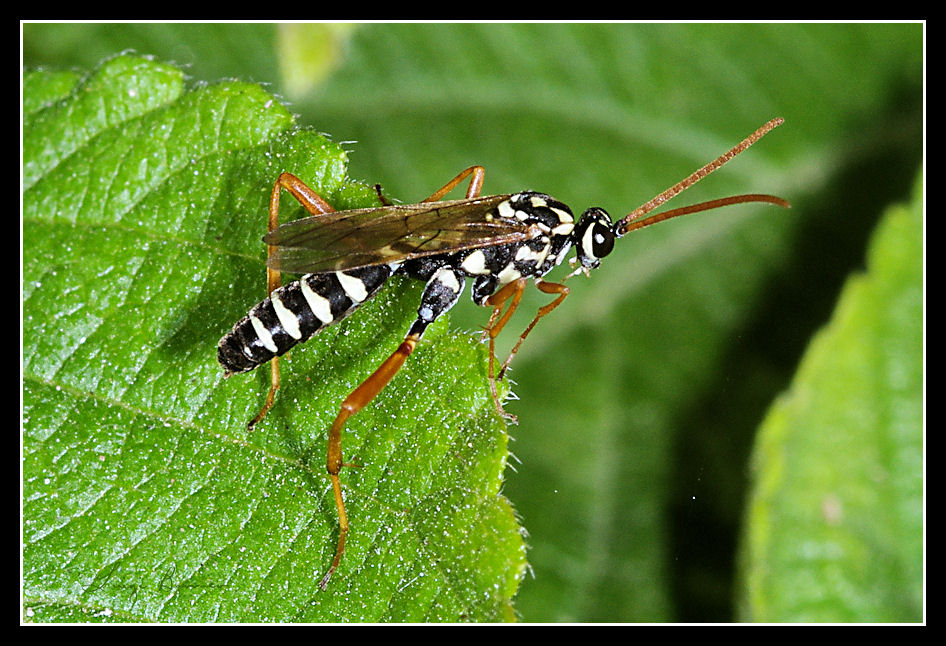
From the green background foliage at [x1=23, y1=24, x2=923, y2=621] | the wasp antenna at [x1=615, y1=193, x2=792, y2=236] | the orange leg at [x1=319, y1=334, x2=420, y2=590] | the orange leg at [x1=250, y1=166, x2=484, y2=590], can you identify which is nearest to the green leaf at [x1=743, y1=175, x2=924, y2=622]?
the green background foliage at [x1=23, y1=24, x2=923, y2=621]

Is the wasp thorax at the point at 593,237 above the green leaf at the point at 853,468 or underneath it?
above

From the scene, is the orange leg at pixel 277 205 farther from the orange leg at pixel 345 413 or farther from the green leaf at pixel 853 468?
the green leaf at pixel 853 468

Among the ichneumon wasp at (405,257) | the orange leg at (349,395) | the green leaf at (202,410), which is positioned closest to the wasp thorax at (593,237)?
the ichneumon wasp at (405,257)

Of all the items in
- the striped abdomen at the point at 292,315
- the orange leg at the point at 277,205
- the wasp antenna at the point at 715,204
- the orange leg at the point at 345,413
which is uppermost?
the wasp antenna at the point at 715,204

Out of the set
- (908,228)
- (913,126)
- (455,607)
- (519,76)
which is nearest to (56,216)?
(455,607)

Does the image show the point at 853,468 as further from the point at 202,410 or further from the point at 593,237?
the point at 202,410

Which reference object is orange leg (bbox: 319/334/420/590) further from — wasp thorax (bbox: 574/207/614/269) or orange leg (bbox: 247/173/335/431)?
wasp thorax (bbox: 574/207/614/269)
